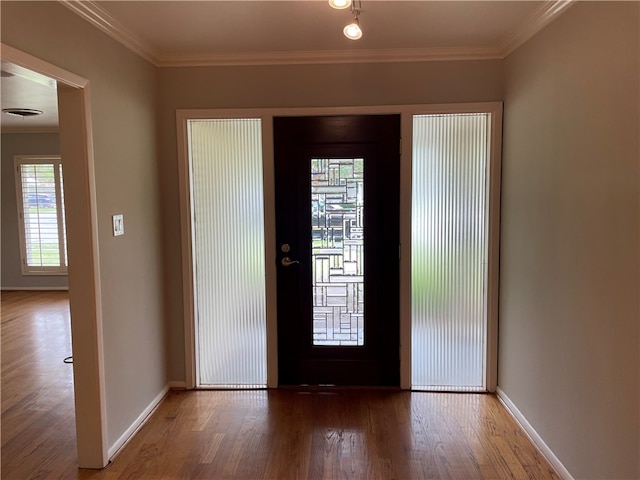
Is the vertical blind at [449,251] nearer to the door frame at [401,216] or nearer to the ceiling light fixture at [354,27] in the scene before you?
the door frame at [401,216]

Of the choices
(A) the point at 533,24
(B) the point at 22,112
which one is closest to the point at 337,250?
(A) the point at 533,24

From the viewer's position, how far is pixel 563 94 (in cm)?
204

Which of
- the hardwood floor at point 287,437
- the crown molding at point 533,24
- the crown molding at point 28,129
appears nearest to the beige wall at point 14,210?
the crown molding at point 28,129

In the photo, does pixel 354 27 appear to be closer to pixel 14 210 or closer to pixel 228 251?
pixel 228 251

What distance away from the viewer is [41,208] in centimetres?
608

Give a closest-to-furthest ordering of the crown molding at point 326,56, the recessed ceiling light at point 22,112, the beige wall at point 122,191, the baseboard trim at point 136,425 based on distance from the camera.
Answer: the beige wall at point 122,191
the baseboard trim at point 136,425
the crown molding at point 326,56
the recessed ceiling light at point 22,112

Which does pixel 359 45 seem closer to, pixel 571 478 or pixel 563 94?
pixel 563 94

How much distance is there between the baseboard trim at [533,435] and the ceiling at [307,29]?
226 centimetres

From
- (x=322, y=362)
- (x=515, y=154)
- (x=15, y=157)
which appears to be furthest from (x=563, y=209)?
(x=15, y=157)

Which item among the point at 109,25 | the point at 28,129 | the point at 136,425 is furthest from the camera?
the point at 28,129

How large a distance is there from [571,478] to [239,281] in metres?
2.25

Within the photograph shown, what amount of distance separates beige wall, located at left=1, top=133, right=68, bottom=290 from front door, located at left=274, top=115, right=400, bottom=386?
190 inches

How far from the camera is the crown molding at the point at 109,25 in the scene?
1987 mm

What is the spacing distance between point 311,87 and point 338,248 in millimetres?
1143
